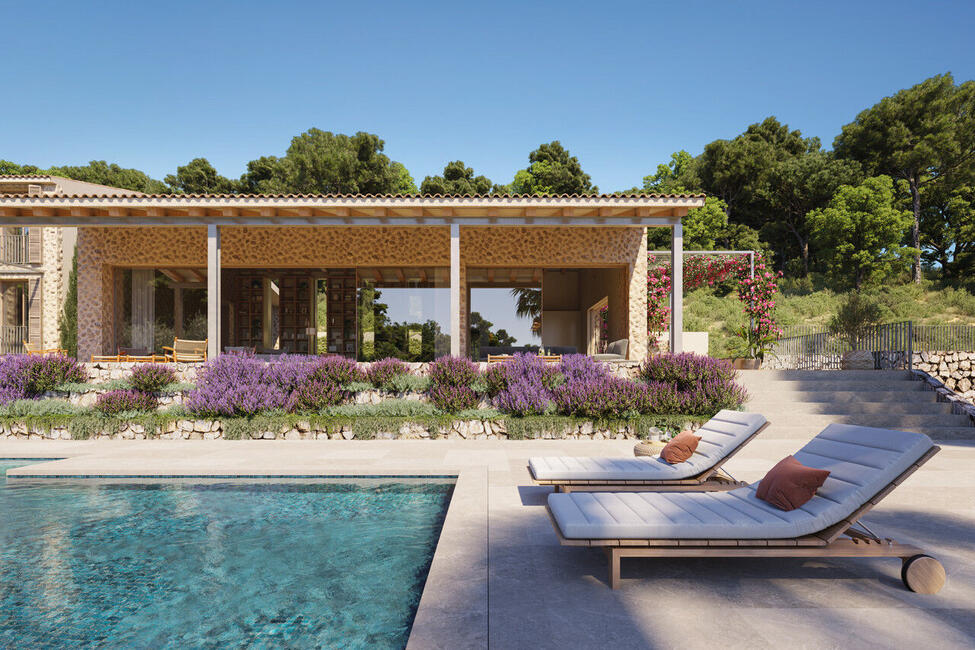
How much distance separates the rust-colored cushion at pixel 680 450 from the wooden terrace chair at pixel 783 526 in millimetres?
1522

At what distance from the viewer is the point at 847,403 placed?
970cm

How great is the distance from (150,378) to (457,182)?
89.8 ft

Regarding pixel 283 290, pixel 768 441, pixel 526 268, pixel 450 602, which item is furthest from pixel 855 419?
pixel 283 290

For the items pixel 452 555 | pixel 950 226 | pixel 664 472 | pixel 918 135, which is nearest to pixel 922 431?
pixel 664 472

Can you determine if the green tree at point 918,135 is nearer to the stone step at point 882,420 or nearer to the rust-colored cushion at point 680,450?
the stone step at point 882,420

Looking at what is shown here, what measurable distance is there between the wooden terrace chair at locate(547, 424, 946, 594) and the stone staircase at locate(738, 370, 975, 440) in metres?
6.31

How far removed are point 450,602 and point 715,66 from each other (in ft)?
74.2

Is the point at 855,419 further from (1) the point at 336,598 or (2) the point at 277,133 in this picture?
(2) the point at 277,133

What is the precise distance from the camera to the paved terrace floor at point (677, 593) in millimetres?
2402

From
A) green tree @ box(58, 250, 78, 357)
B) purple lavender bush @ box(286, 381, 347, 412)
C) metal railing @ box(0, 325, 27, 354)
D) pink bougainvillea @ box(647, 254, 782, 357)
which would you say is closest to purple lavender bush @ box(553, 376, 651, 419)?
purple lavender bush @ box(286, 381, 347, 412)

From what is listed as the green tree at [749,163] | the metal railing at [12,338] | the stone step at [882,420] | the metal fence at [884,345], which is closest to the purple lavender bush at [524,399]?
the stone step at [882,420]

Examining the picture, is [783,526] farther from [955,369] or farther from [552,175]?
[552,175]

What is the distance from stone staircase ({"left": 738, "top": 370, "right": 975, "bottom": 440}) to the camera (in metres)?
9.05

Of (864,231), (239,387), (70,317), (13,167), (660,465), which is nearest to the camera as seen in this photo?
(660,465)
